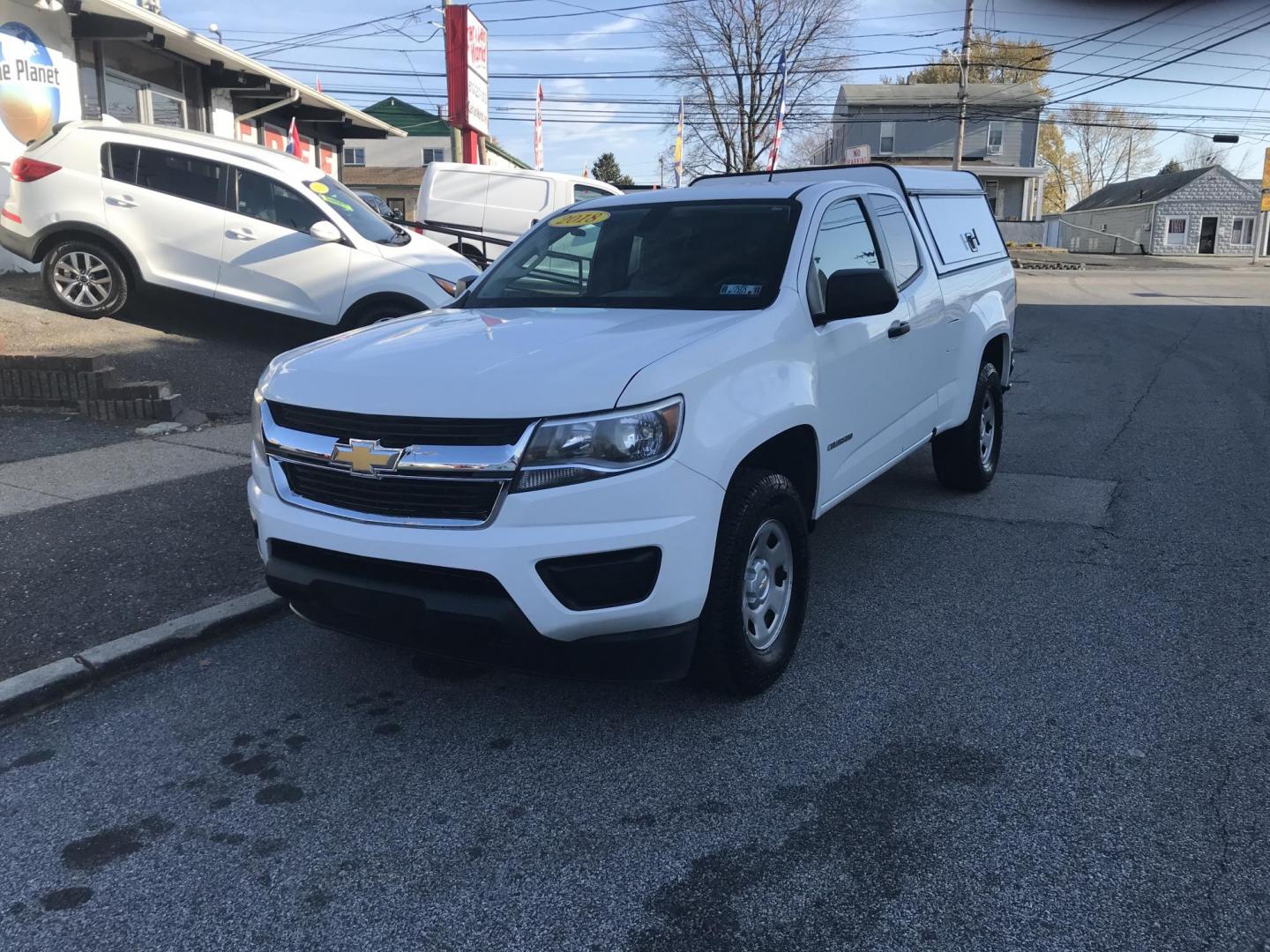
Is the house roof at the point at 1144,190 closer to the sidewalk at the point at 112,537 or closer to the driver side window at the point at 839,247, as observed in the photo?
the driver side window at the point at 839,247

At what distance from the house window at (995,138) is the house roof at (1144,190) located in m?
14.3

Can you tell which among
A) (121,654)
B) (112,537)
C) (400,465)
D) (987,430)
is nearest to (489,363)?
(400,465)

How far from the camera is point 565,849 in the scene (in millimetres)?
2824

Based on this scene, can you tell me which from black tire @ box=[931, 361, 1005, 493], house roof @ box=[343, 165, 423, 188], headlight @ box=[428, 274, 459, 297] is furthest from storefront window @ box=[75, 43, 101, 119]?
house roof @ box=[343, 165, 423, 188]

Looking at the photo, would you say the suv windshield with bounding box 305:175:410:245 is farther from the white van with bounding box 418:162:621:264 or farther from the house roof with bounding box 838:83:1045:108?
the house roof with bounding box 838:83:1045:108

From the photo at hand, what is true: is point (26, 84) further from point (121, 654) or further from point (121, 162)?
point (121, 654)

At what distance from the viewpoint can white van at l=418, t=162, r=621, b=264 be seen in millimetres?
15727

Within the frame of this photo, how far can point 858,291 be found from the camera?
3.87m

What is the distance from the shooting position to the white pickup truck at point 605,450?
2.99 meters

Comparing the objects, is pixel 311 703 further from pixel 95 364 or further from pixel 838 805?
pixel 95 364

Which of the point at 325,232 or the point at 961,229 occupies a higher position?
the point at 325,232

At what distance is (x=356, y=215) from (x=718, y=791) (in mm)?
8685

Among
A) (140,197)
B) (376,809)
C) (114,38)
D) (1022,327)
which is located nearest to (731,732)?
(376,809)

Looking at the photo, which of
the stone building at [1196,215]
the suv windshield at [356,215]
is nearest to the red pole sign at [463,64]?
the suv windshield at [356,215]
